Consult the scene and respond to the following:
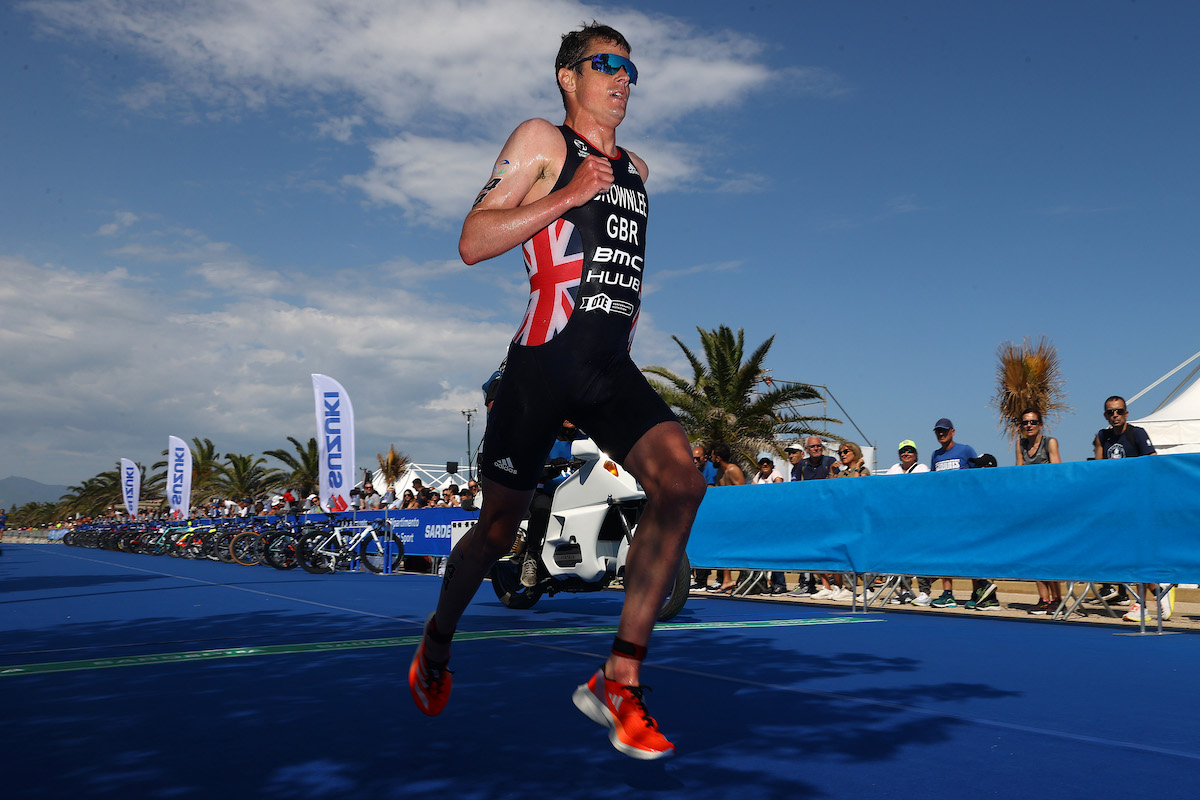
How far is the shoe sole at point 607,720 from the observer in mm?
2709

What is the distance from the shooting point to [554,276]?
10.0 feet

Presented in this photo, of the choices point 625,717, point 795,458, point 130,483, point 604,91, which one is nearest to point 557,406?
point 625,717

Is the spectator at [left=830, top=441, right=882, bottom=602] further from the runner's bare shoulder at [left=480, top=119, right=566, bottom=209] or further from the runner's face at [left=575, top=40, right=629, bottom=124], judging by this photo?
the runner's bare shoulder at [left=480, top=119, right=566, bottom=209]

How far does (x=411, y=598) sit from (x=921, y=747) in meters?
7.98

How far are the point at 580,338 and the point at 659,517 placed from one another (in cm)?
63

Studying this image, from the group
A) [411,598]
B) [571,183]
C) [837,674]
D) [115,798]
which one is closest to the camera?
[115,798]

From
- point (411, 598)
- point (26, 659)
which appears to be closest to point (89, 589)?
point (411, 598)

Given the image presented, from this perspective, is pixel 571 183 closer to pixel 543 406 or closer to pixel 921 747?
pixel 543 406

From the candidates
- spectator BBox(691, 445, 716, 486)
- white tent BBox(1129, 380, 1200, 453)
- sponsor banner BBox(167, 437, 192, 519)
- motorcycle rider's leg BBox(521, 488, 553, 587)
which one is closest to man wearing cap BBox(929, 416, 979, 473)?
spectator BBox(691, 445, 716, 486)

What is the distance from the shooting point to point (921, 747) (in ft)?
10.3

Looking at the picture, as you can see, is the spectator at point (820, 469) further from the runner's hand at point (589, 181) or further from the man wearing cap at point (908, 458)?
the runner's hand at point (589, 181)

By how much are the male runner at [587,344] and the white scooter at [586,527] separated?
4812mm

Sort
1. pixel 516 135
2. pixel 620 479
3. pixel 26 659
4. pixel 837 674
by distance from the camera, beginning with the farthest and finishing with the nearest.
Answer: pixel 620 479 → pixel 26 659 → pixel 837 674 → pixel 516 135

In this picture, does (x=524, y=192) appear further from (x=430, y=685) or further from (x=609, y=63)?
(x=430, y=685)
